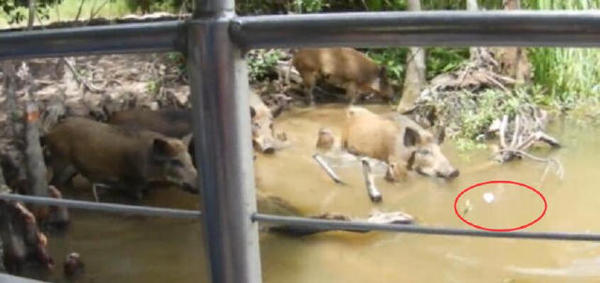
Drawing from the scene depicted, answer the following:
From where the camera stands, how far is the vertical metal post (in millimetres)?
578

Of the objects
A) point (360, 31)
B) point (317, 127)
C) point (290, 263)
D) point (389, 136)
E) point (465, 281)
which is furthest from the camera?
point (317, 127)

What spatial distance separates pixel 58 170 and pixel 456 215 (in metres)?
2.50

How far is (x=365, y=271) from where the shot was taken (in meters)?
3.76

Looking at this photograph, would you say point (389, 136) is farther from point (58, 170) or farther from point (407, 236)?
point (58, 170)

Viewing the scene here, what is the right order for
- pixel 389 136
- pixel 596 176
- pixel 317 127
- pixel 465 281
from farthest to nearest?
pixel 317 127 → pixel 389 136 → pixel 596 176 → pixel 465 281

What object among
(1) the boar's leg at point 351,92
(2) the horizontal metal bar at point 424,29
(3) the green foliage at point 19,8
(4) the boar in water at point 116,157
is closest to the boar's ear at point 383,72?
(1) the boar's leg at point 351,92

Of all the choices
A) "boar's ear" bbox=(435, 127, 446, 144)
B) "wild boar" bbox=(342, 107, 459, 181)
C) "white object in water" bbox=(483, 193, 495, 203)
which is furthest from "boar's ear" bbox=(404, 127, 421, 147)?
"white object in water" bbox=(483, 193, 495, 203)

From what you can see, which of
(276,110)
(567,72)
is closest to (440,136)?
(567,72)

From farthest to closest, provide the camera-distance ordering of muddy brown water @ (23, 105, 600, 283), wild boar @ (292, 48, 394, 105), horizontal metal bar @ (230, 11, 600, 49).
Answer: wild boar @ (292, 48, 394, 105), muddy brown water @ (23, 105, 600, 283), horizontal metal bar @ (230, 11, 600, 49)

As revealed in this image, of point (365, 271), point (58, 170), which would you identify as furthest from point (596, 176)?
point (58, 170)

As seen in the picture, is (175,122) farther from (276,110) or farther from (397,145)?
(397,145)

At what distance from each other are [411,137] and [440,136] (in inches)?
12.2

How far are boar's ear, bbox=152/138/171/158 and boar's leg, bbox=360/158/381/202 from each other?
50.5 inches

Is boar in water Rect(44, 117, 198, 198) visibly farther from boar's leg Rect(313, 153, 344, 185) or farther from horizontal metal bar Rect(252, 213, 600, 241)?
horizontal metal bar Rect(252, 213, 600, 241)
